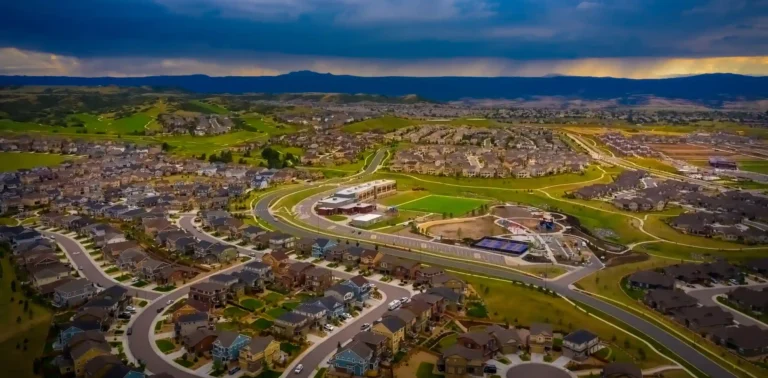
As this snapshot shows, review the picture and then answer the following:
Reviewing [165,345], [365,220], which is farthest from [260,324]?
[365,220]

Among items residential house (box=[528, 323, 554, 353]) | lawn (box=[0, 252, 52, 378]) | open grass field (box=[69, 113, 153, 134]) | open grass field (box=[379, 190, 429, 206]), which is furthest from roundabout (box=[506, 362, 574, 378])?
open grass field (box=[69, 113, 153, 134])

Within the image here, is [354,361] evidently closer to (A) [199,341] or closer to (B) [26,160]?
(A) [199,341]

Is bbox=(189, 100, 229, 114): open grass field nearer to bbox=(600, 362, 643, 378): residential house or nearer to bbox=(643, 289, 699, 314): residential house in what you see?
bbox=(643, 289, 699, 314): residential house

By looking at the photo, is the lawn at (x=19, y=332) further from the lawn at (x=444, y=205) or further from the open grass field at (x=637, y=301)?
the lawn at (x=444, y=205)

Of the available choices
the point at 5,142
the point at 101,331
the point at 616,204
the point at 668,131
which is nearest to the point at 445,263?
the point at 101,331

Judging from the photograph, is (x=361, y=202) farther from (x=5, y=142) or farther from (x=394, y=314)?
(x=5, y=142)

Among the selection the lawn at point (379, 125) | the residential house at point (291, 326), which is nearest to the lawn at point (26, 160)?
the lawn at point (379, 125)
